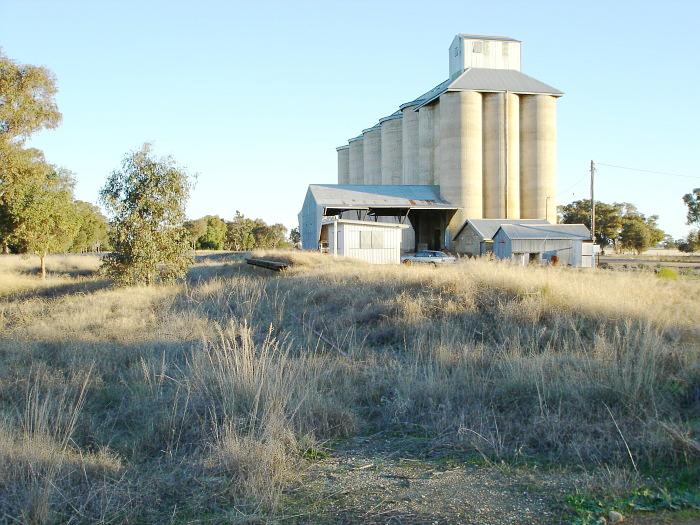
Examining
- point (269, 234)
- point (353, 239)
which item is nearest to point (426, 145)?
point (353, 239)

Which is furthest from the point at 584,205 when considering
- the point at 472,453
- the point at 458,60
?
the point at 472,453

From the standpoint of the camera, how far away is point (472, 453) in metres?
4.82

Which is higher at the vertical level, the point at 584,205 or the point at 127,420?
the point at 584,205

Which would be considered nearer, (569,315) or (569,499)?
(569,499)

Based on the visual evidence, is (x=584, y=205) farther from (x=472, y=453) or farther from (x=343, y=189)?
(x=472, y=453)

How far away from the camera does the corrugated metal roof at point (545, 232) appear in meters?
42.5

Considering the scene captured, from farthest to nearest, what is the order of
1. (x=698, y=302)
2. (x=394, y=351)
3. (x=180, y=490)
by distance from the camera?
(x=698, y=302), (x=394, y=351), (x=180, y=490)

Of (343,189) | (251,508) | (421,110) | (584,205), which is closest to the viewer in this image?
(251,508)

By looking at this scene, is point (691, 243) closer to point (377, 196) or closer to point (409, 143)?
point (409, 143)

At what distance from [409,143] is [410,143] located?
11cm

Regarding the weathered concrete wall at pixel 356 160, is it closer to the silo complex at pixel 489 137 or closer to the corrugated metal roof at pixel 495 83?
the silo complex at pixel 489 137

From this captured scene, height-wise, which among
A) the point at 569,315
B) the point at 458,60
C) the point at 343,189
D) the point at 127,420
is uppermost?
the point at 458,60

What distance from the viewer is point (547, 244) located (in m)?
42.4

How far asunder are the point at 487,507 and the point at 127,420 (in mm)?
4051
